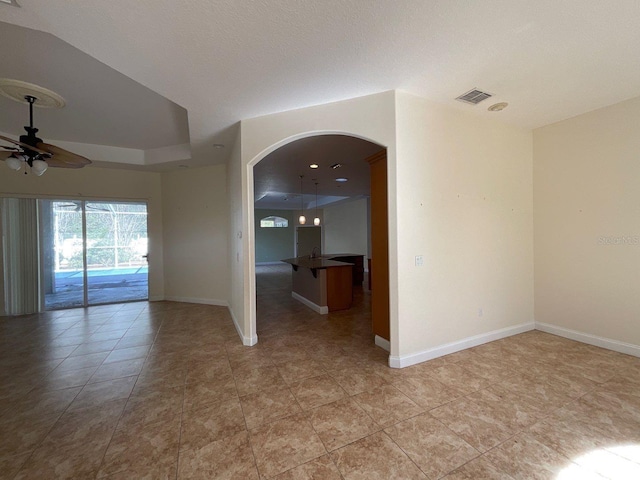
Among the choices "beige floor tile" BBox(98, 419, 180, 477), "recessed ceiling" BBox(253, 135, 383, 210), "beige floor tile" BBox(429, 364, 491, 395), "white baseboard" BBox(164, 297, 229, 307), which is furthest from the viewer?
"white baseboard" BBox(164, 297, 229, 307)

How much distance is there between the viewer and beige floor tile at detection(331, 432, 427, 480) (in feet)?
4.95

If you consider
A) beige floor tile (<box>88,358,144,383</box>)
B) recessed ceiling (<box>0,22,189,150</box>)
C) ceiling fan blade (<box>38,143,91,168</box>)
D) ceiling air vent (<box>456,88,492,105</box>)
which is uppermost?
recessed ceiling (<box>0,22,189,150</box>)

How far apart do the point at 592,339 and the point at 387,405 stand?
307cm

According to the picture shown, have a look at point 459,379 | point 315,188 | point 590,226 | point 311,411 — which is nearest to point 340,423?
point 311,411

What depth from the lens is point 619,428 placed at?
1.85 meters

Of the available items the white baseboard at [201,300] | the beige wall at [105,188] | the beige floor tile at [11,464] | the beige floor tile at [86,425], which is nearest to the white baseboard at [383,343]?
the beige floor tile at [86,425]

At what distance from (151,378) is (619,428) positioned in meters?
3.94

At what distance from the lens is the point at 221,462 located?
162 centimetres

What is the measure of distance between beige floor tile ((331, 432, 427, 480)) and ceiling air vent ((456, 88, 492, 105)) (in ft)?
10.8

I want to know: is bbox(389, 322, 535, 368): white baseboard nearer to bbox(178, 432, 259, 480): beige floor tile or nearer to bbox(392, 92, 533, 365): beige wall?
bbox(392, 92, 533, 365): beige wall

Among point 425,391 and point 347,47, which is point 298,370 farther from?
point 347,47

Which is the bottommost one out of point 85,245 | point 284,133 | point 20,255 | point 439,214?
point 20,255

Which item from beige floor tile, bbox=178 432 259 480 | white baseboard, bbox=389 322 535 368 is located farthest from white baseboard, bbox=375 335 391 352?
beige floor tile, bbox=178 432 259 480

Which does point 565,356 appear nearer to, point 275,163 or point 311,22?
point 311,22
